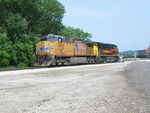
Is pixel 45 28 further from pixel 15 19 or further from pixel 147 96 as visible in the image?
pixel 147 96

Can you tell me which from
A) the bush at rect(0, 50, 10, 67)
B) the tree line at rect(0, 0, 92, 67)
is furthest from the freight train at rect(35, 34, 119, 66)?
the bush at rect(0, 50, 10, 67)

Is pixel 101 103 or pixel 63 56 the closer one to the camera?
pixel 101 103

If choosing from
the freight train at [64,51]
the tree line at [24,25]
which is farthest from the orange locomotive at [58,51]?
the tree line at [24,25]

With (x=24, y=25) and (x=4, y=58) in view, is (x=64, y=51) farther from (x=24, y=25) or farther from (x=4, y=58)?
(x=24, y=25)

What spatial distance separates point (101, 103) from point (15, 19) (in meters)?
24.0

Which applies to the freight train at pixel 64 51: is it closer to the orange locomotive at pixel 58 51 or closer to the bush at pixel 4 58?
the orange locomotive at pixel 58 51

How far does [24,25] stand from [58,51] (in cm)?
741

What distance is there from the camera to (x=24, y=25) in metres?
27.1

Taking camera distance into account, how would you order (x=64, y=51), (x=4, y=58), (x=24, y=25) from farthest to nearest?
(x=24, y=25) < (x=64, y=51) < (x=4, y=58)

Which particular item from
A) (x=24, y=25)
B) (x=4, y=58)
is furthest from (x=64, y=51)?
→ (x=24, y=25)

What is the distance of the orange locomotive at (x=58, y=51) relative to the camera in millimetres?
21750

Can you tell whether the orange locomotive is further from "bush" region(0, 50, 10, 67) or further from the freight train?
"bush" region(0, 50, 10, 67)

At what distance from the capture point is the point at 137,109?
4.35 metres

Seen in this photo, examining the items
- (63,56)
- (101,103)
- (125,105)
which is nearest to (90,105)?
(101,103)
